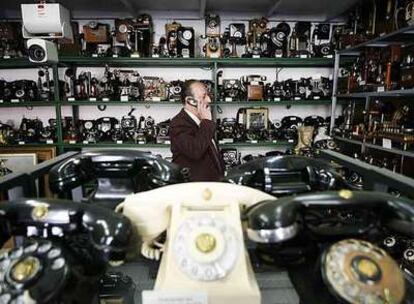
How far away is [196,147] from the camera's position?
5.58 feet

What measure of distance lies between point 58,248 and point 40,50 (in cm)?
228

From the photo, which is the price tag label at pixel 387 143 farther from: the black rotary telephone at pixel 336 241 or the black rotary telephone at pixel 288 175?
the black rotary telephone at pixel 336 241

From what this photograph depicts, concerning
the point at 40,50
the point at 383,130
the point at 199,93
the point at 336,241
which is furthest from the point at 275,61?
the point at 336,241

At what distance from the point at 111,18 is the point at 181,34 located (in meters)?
0.83

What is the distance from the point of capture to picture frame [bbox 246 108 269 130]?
3.20m

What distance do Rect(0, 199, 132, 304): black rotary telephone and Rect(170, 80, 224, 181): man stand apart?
113 cm

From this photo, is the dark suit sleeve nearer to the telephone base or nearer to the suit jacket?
the suit jacket

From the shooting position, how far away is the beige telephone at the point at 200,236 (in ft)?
1.61

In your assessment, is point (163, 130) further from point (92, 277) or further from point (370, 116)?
point (92, 277)

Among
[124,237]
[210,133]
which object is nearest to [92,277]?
[124,237]

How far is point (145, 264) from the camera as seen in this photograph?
2.44 ft

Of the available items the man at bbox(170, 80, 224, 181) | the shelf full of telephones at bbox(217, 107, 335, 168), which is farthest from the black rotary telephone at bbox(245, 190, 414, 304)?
the shelf full of telephones at bbox(217, 107, 335, 168)

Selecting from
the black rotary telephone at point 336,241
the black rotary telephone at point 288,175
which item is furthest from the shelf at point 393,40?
the black rotary telephone at point 336,241

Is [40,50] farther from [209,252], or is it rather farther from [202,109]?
[209,252]
